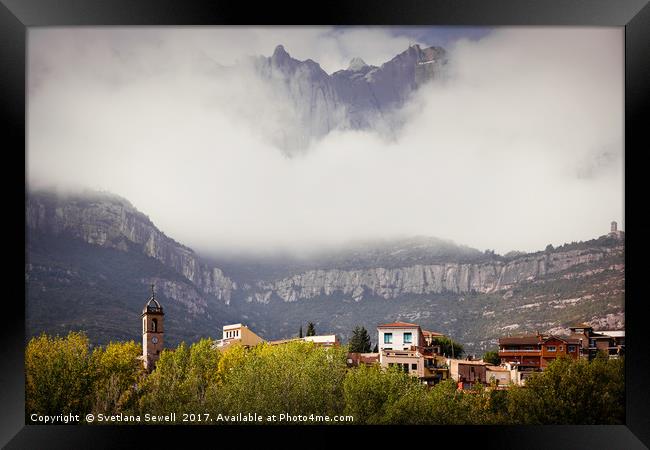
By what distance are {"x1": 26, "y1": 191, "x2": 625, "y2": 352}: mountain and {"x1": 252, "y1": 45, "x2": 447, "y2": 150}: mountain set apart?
2.22 meters

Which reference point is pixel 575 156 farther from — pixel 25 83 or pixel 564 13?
pixel 25 83

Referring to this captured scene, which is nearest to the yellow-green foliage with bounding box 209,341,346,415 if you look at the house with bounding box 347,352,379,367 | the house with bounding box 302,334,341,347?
the house with bounding box 347,352,379,367

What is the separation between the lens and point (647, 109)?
7223 millimetres

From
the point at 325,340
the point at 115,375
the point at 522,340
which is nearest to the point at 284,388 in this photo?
the point at 115,375

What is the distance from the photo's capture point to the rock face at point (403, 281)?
42.3ft

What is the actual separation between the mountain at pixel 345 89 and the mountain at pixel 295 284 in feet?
7.30

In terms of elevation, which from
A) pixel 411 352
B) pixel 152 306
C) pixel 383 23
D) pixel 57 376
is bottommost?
pixel 411 352

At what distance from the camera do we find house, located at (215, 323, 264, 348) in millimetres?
13570

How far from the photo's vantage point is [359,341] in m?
14.0

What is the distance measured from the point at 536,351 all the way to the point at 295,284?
4.74 metres

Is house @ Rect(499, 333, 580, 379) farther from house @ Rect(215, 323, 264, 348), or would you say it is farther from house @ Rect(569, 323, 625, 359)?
house @ Rect(215, 323, 264, 348)

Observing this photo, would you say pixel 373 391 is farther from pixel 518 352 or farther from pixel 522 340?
pixel 522 340

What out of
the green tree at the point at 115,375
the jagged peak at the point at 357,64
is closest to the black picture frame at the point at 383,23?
the green tree at the point at 115,375

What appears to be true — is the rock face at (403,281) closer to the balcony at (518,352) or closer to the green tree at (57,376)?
the balcony at (518,352)
